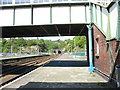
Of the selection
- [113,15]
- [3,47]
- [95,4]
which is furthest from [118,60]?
[3,47]

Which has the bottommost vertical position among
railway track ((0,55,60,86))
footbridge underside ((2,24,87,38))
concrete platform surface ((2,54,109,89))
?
railway track ((0,55,60,86))

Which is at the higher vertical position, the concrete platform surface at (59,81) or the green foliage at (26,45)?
the green foliage at (26,45)

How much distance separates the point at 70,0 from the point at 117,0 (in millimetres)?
6027

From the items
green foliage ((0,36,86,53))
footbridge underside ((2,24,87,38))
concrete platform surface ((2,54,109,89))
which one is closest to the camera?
concrete platform surface ((2,54,109,89))

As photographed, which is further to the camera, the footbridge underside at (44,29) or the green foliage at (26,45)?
the green foliage at (26,45)

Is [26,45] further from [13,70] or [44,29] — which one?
[44,29]

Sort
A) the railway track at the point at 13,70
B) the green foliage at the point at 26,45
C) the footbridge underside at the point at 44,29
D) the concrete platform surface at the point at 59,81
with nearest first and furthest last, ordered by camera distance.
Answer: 1. the concrete platform surface at the point at 59,81
2. the railway track at the point at 13,70
3. the footbridge underside at the point at 44,29
4. the green foliage at the point at 26,45

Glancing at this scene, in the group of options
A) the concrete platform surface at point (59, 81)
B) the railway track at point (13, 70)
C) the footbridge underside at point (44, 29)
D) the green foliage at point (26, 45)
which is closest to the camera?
the concrete platform surface at point (59, 81)

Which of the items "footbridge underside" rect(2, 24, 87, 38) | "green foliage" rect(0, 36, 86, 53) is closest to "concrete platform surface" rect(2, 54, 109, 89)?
"footbridge underside" rect(2, 24, 87, 38)

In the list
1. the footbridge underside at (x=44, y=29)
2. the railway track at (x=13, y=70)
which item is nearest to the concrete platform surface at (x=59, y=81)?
the railway track at (x=13, y=70)

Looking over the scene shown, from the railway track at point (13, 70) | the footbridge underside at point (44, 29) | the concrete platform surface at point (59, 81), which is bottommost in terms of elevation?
the railway track at point (13, 70)

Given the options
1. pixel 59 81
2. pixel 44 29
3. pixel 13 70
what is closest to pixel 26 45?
pixel 13 70

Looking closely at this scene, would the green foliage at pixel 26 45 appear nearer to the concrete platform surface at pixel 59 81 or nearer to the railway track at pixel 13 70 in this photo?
the railway track at pixel 13 70

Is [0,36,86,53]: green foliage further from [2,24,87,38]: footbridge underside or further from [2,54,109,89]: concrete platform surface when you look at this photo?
[2,54,109,89]: concrete platform surface
